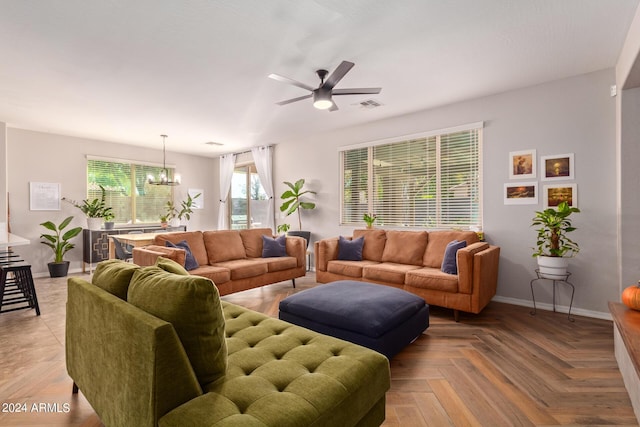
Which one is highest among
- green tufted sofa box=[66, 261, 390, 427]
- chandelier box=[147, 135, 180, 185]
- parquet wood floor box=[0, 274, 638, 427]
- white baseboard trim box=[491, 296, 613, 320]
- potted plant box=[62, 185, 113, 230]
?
chandelier box=[147, 135, 180, 185]

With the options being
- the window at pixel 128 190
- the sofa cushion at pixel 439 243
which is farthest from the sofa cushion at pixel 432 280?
the window at pixel 128 190

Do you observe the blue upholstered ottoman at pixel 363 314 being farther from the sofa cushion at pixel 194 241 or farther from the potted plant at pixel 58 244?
the potted plant at pixel 58 244

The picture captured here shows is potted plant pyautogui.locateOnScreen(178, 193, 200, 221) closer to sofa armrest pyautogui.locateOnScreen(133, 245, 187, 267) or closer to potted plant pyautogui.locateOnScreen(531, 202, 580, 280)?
sofa armrest pyautogui.locateOnScreen(133, 245, 187, 267)

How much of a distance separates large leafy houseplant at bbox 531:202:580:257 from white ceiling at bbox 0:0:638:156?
4.98 ft

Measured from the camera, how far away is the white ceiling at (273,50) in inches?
92.4

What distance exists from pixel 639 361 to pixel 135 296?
2.49 metres

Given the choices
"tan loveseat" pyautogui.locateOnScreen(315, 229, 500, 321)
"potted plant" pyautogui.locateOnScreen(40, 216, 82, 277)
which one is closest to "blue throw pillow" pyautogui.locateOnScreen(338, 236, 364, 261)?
"tan loveseat" pyautogui.locateOnScreen(315, 229, 500, 321)

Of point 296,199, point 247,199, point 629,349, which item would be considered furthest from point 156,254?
point 247,199

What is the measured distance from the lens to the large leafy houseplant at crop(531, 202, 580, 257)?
130 inches

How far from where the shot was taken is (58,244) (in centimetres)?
564

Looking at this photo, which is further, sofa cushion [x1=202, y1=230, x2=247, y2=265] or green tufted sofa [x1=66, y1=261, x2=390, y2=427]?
sofa cushion [x1=202, y1=230, x2=247, y2=265]

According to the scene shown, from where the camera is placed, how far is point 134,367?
123 cm

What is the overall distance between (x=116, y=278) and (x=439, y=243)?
3576 millimetres

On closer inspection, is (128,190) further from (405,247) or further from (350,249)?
(405,247)
